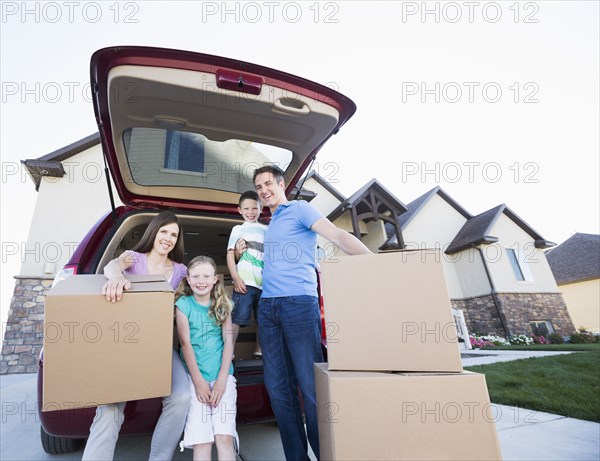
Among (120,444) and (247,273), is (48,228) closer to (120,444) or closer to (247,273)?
(120,444)

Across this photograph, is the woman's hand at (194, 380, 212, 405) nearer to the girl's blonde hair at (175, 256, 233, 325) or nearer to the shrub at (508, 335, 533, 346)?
the girl's blonde hair at (175, 256, 233, 325)

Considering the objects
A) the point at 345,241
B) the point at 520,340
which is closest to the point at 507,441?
the point at 345,241

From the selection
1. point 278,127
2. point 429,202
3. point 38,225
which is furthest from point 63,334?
point 429,202

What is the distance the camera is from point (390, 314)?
119cm

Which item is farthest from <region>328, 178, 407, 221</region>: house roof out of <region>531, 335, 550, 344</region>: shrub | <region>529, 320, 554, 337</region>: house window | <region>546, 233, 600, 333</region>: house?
<region>546, 233, 600, 333</region>: house

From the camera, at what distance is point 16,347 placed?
6.70 meters

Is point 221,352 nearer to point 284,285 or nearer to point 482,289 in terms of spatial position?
point 284,285

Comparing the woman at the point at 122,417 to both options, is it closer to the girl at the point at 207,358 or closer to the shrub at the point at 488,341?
the girl at the point at 207,358

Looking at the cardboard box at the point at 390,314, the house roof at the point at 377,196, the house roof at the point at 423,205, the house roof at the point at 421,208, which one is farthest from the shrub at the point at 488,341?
the cardboard box at the point at 390,314

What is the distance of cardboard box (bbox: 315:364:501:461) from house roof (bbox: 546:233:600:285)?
24.2m

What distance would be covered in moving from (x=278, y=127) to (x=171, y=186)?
93 cm

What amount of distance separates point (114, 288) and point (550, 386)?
4.05m

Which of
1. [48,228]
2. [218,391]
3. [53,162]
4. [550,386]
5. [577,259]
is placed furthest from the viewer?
[577,259]

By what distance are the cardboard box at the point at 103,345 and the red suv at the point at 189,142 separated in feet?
0.69
